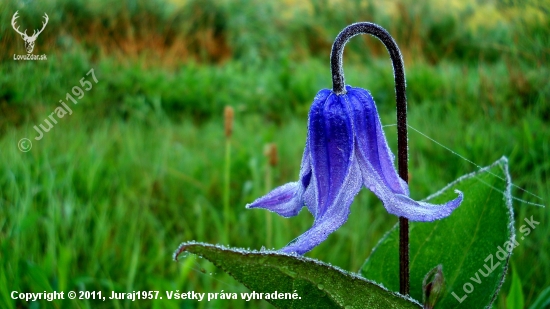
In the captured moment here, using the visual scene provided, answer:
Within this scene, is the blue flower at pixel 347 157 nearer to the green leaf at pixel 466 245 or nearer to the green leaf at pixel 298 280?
the green leaf at pixel 298 280

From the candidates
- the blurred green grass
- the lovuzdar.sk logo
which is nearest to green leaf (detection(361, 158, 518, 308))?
the blurred green grass

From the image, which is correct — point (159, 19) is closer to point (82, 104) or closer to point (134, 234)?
point (82, 104)

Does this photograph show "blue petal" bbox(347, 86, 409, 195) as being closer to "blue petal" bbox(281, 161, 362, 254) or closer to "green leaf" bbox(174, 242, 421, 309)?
"blue petal" bbox(281, 161, 362, 254)

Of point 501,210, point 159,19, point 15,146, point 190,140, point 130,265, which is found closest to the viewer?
point 501,210

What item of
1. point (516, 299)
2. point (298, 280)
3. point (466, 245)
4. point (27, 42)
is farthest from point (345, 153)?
point (27, 42)

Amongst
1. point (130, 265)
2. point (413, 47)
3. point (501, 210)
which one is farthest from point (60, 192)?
point (413, 47)

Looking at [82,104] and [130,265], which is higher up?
[82,104]

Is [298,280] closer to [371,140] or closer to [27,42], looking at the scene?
[371,140]
